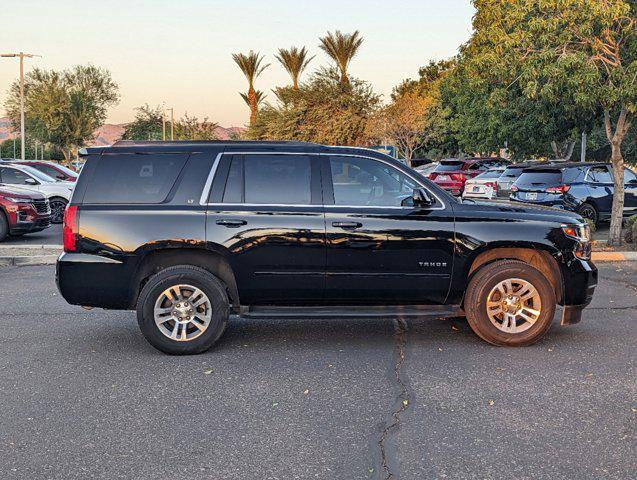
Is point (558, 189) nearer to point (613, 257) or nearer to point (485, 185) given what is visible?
point (613, 257)

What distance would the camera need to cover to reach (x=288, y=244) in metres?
6.27

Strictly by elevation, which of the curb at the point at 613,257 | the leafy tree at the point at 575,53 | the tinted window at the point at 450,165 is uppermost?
the leafy tree at the point at 575,53

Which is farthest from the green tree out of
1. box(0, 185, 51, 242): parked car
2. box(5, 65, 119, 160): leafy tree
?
box(0, 185, 51, 242): parked car

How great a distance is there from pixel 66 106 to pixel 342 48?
24509 mm

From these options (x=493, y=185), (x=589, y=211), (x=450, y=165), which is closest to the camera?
(x=589, y=211)

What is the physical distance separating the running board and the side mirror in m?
0.96

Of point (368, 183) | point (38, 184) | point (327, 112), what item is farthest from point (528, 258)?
point (327, 112)

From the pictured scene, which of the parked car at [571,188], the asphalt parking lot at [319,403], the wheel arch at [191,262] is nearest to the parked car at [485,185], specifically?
the parked car at [571,188]

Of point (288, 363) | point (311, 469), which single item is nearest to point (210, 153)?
point (288, 363)

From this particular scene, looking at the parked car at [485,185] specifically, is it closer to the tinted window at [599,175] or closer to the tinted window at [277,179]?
the tinted window at [599,175]

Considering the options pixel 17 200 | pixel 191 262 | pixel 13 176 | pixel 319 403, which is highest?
pixel 13 176

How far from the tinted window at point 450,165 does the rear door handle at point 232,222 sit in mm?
23571

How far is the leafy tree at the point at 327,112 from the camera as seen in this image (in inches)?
1805

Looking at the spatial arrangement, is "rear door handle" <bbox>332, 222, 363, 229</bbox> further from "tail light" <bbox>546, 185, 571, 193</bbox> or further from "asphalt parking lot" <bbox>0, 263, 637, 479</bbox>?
"tail light" <bbox>546, 185, 571, 193</bbox>
